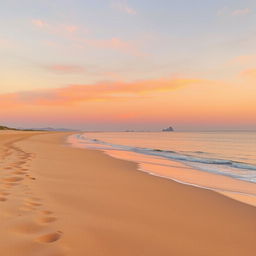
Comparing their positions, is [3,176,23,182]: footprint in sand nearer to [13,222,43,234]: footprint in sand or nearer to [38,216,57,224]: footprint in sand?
[38,216,57,224]: footprint in sand

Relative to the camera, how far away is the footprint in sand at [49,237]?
299cm

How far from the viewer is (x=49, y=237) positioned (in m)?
3.09

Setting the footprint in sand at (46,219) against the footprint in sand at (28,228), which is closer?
the footprint in sand at (28,228)

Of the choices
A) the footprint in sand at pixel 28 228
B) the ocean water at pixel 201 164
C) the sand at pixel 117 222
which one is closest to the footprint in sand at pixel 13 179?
the sand at pixel 117 222

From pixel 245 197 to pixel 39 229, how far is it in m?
5.64

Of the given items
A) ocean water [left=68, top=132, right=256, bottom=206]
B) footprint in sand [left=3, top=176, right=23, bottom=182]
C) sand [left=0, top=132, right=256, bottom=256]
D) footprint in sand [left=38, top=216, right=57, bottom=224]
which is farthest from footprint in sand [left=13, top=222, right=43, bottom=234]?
ocean water [left=68, top=132, right=256, bottom=206]

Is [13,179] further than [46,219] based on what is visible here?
Yes

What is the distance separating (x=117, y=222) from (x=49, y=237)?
122 centimetres

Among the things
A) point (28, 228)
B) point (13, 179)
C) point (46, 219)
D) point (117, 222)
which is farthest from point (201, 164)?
point (28, 228)

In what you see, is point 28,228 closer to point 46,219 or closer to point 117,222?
point 46,219

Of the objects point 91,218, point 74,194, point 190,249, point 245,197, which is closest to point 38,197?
point 74,194

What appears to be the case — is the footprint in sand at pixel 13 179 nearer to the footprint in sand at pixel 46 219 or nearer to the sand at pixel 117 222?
the sand at pixel 117 222

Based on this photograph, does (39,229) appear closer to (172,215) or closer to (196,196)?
(172,215)

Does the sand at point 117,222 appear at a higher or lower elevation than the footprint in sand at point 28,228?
lower
